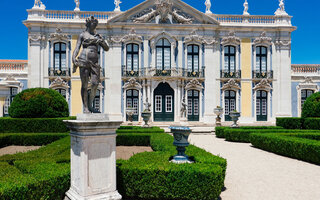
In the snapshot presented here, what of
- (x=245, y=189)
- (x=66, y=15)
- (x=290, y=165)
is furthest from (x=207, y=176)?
(x=66, y=15)

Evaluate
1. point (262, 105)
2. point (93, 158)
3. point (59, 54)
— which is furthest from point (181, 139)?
point (262, 105)

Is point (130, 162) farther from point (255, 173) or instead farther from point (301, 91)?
point (301, 91)

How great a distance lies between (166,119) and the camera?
837 inches

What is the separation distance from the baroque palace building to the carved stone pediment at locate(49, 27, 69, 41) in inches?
3.1

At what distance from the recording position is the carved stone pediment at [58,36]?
68.3 ft

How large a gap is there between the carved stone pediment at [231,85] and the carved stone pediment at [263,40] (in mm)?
3823

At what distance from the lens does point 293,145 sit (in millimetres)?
8625

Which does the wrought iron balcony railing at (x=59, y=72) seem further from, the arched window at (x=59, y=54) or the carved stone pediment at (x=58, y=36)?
the carved stone pediment at (x=58, y=36)

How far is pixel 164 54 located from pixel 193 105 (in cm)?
492

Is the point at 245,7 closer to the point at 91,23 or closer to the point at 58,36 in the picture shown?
the point at 58,36

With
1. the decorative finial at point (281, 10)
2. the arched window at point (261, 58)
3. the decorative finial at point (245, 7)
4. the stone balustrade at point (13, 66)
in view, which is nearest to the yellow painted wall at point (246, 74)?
the arched window at point (261, 58)

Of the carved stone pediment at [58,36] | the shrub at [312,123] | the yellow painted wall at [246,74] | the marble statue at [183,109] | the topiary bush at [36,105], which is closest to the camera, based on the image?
the topiary bush at [36,105]

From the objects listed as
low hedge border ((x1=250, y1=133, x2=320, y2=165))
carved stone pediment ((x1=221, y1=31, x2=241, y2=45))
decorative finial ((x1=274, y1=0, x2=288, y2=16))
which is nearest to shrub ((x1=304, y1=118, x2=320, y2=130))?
low hedge border ((x1=250, y1=133, x2=320, y2=165))

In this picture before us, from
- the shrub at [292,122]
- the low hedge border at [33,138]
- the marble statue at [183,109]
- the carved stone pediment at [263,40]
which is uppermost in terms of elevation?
the carved stone pediment at [263,40]
